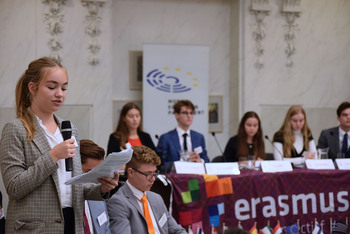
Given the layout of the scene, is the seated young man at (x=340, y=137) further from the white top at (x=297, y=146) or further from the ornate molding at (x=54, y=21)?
the ornate molding at (x=54, y=21)

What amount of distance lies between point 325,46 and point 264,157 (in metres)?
3.34

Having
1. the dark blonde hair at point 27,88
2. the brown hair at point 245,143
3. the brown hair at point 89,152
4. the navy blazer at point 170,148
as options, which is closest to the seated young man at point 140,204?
the brown hair at point 89,152

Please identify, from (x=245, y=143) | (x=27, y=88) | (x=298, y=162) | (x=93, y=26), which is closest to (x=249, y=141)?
(x=245, y=143)

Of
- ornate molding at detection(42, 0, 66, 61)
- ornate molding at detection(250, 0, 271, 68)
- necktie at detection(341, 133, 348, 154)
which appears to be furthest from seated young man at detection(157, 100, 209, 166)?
ornate molding at detection(250, 0, 271, 68)

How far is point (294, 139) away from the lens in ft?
17.0

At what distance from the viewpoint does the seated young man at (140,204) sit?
10.0ft

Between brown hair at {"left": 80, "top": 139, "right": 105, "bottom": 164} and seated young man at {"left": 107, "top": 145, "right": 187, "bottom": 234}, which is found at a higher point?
brown hair at {"left": 80, "top": 139, "right": 105, "bottom": 164}

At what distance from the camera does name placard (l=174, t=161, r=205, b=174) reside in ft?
13.6

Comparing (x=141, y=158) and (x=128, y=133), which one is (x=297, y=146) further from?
(x=141, y=158)

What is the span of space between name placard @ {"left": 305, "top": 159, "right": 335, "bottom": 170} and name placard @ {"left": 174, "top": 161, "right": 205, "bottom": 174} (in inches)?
40.4

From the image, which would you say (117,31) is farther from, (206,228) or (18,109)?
(18,109)

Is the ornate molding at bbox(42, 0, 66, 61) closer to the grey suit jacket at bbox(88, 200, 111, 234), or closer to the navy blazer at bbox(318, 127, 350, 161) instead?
the navy blazer at bbox(318, 127, 350, 161)

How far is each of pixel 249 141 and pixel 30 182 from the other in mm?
3595

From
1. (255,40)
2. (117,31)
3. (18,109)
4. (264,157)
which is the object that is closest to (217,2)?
(255,40)
